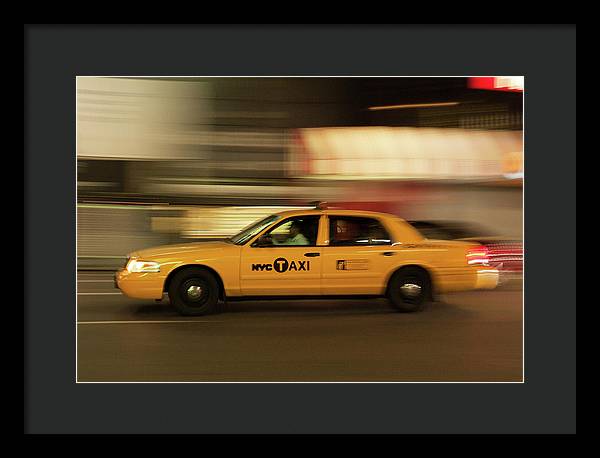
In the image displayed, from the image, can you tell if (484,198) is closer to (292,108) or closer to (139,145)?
(292,108)

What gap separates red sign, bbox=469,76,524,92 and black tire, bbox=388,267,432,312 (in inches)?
99.5

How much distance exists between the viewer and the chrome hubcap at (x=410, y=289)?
31.0 ft

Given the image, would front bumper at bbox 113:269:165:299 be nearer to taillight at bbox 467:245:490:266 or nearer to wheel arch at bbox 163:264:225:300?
wheel arch at bbox 163:264:225:300

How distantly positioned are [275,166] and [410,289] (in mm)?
3733

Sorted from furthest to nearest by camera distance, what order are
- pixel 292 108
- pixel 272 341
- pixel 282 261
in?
pixel 292 108 < pixel 282 261 < pixel 272 341

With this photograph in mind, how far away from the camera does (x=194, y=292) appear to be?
30.1ft

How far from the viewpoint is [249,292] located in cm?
911

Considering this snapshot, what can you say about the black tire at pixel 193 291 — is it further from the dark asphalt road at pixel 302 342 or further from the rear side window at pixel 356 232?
the rear side window at pixel 356 232

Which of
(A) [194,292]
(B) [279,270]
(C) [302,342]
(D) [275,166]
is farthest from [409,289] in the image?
(D) [275,166]

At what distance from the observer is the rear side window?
9.29 metres
